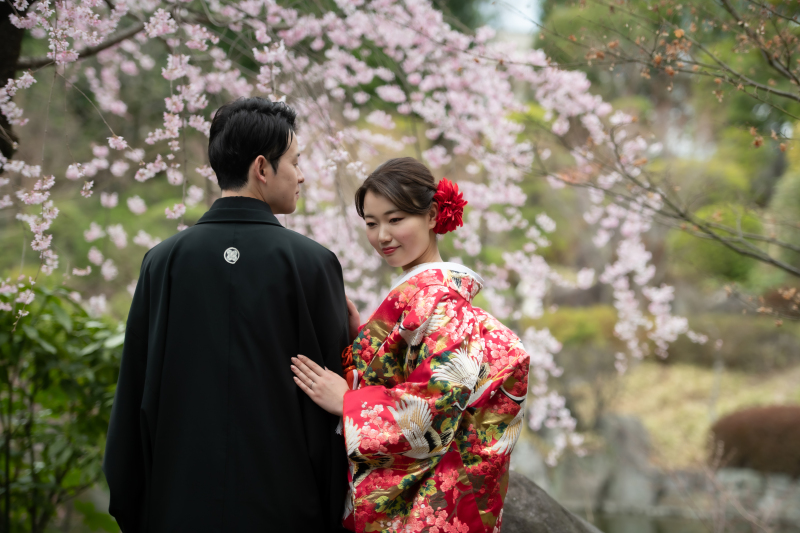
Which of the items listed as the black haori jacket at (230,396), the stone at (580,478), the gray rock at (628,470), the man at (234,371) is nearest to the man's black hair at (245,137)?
the man at (234,371)

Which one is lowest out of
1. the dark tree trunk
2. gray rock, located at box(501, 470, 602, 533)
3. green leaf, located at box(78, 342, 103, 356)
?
green leaf, located at box(78, 342, 103, 356)

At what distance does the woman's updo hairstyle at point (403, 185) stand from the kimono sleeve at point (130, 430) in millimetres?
786

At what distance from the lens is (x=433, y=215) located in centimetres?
191

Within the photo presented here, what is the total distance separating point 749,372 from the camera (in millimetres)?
10344

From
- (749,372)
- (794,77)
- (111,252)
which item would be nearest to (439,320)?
(794,77)

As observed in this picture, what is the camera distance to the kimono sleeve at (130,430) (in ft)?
5.54

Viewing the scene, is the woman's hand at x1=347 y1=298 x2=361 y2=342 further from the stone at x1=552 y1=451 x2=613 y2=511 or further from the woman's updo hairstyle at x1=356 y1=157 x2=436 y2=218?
the stone at x1=552 y1=451 x2=613 y2=511

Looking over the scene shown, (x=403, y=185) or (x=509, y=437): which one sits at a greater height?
(x=403, y=185)

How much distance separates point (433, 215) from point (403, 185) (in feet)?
0.53

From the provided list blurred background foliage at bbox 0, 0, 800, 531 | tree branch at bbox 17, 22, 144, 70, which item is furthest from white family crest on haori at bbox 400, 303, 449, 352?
tree branch at bbox 17, 22, 144, 70

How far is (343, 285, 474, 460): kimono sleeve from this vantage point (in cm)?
157

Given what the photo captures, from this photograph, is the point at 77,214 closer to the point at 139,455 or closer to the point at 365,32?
the point at 365,32

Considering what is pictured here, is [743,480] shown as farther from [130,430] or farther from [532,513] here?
[130,430]

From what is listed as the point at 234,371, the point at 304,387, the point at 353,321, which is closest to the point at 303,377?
the point at 304,387
